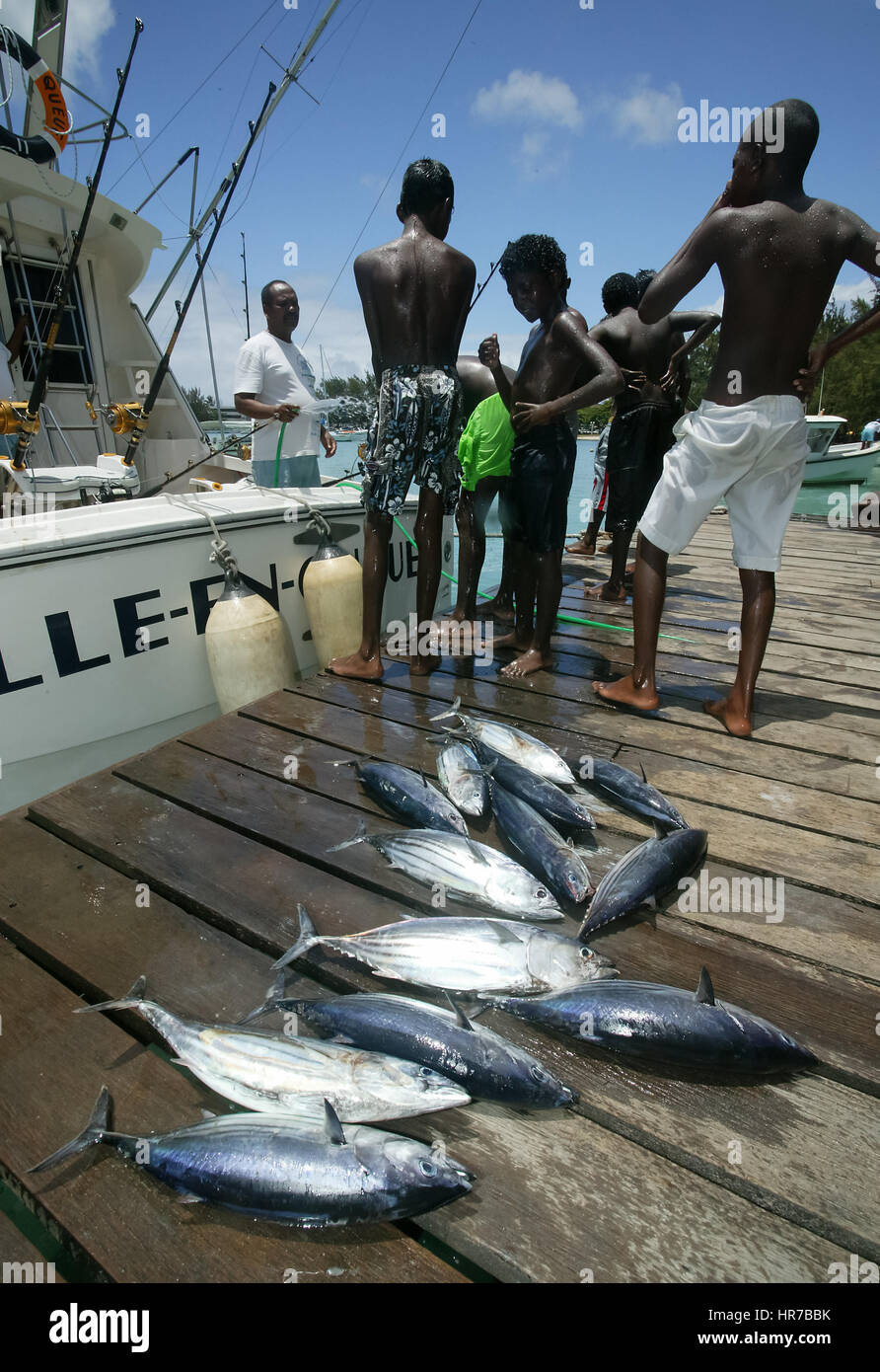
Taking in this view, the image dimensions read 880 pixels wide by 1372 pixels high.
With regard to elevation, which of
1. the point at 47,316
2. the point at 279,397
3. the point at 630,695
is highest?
the point at 47,316

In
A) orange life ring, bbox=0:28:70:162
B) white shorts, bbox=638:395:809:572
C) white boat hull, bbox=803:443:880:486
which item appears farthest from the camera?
white boat hull, bbox=803:443:880:486

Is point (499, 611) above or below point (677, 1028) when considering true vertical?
above

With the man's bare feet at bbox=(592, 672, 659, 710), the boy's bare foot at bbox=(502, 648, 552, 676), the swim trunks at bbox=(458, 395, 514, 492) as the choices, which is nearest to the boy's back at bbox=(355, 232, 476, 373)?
the swim trunks at bbox=(458, 395, 514, 492)

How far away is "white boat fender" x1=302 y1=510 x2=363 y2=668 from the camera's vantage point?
443cm

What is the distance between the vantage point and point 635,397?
195 inches

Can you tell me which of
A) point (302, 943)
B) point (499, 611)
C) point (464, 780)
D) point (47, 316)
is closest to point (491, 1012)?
point (302, 943)

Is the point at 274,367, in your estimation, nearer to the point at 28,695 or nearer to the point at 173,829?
the point at 28,695

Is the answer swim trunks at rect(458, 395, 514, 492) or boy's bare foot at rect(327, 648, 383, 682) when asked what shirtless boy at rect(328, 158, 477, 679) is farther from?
swim trunks at rect(458, 395, 514, 492)

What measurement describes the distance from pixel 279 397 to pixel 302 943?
13.6ft

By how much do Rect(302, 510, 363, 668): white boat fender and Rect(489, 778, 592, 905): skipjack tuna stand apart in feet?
7.75

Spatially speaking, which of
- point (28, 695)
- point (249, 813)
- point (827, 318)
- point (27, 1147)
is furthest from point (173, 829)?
point (827, 318)

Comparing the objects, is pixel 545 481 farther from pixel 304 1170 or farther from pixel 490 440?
pixel 304 1170

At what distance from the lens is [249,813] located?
98.3 inches

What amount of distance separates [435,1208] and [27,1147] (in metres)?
0.84
